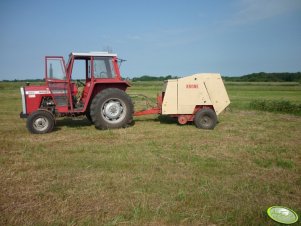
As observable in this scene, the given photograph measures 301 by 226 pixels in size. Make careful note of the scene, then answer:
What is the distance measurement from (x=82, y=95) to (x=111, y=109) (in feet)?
3.72

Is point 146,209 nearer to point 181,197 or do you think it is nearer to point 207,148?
point 181,197

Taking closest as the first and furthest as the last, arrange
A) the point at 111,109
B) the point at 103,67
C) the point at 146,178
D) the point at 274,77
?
the point at 146,178 < the point at 111,109 < the point at 103,67 < the point at 274,77

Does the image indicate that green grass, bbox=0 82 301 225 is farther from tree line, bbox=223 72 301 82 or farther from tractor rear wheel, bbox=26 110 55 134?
tree line, bbox=223 72 301 82

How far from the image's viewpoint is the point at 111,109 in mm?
8883

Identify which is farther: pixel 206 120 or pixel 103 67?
pixel 206 120

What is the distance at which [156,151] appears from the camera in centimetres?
630

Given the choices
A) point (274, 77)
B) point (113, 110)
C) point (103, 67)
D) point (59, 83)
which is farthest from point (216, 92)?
point (274, 77)

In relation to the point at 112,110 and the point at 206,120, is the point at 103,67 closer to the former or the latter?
the point at 112,110

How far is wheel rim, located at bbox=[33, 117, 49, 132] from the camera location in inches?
321

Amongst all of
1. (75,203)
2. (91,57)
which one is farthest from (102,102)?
(75,203)

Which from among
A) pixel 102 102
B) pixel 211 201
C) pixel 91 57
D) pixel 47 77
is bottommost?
pixel 211 201

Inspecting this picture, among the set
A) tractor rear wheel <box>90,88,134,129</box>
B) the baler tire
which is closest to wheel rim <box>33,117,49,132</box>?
tractor rear wheel <box>90,88,134,129</box>

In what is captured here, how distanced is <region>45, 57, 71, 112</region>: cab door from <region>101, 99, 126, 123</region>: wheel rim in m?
1.09

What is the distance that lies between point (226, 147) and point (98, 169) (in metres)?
3.11
